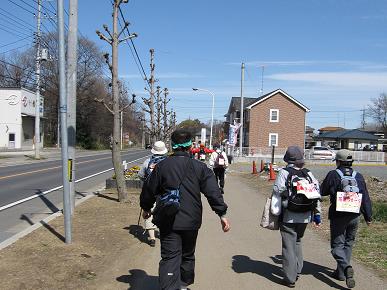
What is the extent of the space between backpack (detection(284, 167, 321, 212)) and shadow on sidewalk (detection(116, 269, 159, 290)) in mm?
1882

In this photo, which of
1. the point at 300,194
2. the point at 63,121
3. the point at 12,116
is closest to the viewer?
the point at 300,194

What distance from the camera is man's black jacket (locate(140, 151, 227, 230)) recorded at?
4719mm

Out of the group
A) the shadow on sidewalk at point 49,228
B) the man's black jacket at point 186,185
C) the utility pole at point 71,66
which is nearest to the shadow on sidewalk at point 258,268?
the man's black jacket at point 186,185

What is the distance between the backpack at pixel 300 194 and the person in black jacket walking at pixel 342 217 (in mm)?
490

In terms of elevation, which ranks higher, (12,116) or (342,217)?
(12,116)

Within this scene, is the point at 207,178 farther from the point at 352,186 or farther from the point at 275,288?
the point at 352,186

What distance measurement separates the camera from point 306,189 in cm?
570

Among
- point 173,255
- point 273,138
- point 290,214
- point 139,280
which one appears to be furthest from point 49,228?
point 273,138

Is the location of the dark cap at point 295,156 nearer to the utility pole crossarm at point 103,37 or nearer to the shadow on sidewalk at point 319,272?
the shadow on sidewalk at point 319,272

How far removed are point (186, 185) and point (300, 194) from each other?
1.64 m

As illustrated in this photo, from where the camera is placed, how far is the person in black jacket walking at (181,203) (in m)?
4.71

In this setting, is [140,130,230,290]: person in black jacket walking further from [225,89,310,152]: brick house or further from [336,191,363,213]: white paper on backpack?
[225,89,310,152]: brick house

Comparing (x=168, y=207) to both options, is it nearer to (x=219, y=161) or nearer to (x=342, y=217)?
(x=342, y=217)

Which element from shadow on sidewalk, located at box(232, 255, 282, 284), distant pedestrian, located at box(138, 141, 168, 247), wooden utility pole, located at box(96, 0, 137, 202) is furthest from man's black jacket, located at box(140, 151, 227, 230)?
wooden utility pole, located at box(96, 0, 137, 202)
